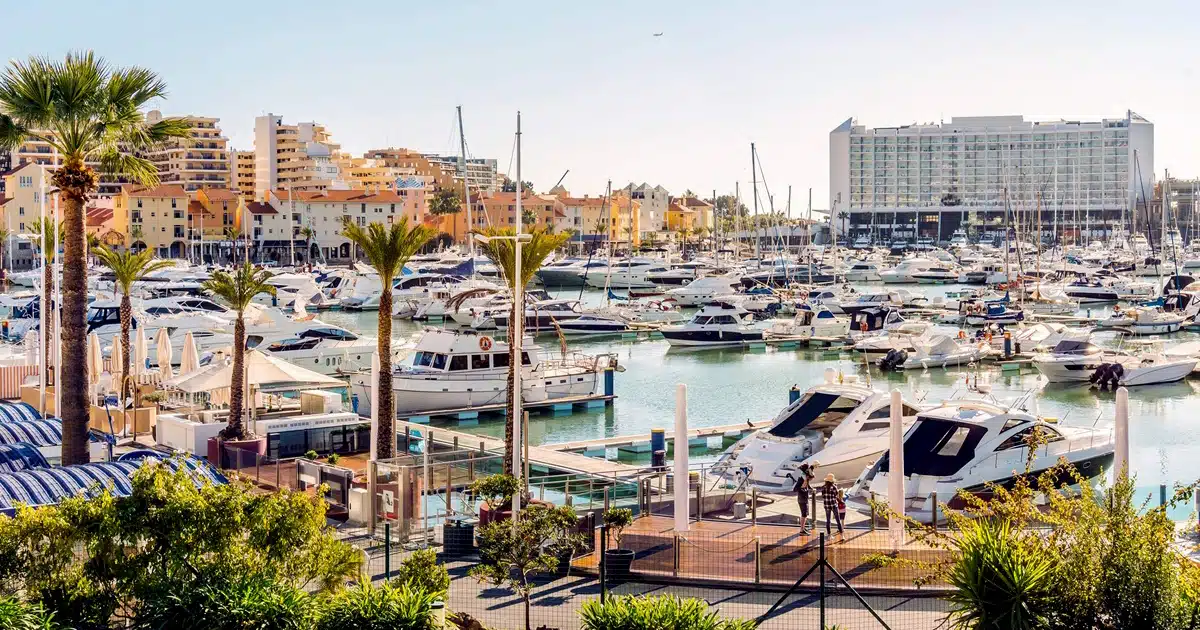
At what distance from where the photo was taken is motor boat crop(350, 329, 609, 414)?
4309cm

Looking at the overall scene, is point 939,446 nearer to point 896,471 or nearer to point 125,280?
point 896,471

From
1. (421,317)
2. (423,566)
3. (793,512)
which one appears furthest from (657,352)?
(423,566)

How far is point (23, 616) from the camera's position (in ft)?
44.7

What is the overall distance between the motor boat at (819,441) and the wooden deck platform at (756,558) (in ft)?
25.6

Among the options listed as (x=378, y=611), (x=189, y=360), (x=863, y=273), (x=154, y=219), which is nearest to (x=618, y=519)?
(x=378, y=611)

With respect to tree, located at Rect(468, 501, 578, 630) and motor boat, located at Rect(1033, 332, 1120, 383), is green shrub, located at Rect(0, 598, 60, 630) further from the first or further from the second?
motor boat, located at Rect(1033, 332, 1120, 383)

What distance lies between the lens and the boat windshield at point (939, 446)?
26.8 m

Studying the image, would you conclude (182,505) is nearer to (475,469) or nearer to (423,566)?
(423,566)

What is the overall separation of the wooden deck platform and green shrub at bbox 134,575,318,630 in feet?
18.9

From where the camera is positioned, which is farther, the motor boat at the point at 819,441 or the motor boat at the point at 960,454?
the motor boat at the point at 819,441

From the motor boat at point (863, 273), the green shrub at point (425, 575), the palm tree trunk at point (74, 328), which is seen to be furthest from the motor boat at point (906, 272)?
the green shrub at point (425, 575)

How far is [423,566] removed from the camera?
1532cm

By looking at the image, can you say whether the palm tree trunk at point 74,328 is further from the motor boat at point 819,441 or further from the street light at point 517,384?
the motor boat at point 819,441

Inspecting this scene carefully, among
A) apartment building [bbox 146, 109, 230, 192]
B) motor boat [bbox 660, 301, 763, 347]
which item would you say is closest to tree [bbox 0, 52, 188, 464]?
motor boat [bbox 660, 301, 763, 347]
